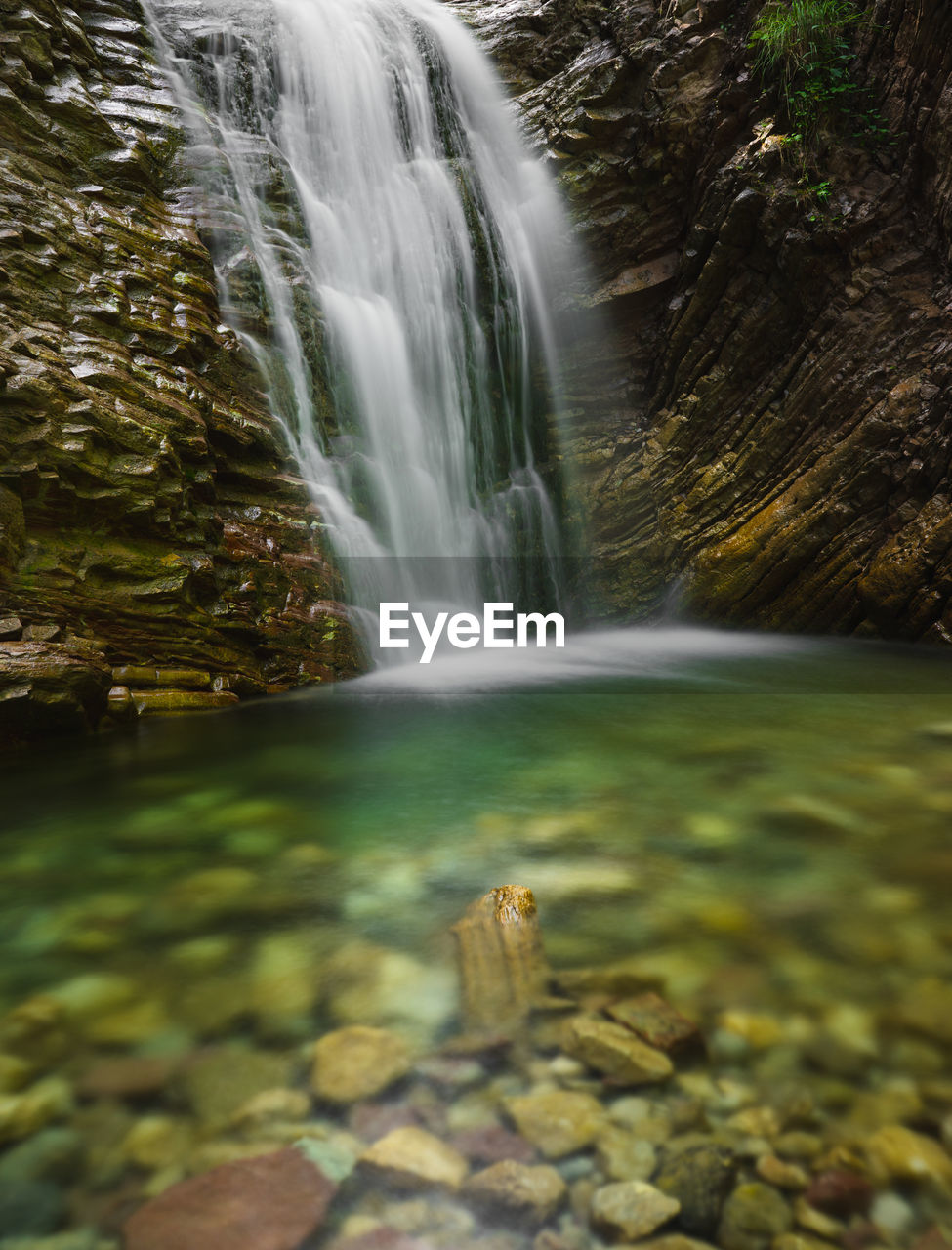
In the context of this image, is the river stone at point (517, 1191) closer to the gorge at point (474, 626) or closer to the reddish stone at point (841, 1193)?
the gorge at point (474, 626)

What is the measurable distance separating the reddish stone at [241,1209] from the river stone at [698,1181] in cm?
66

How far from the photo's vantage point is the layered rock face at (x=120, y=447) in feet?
17.4

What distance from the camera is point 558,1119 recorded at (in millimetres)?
1497

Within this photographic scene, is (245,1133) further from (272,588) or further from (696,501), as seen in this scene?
(696,501)

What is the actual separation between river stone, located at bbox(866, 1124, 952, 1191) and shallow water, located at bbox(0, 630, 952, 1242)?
0.05 meters

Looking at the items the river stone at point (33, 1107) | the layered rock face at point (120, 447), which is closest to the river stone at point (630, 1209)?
the river stone at point (33, 1107)

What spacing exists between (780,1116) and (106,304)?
7651 mm

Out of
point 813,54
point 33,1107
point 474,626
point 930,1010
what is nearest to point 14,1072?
point 33,1107

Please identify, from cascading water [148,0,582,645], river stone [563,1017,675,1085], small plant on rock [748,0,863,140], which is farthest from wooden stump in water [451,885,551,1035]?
small plant on rock [748,0,863,140]

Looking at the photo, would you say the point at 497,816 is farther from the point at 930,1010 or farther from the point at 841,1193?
the point at 841,1193

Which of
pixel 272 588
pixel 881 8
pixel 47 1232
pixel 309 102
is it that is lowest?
pixel 47 1232

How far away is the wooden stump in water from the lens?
6.13 ft

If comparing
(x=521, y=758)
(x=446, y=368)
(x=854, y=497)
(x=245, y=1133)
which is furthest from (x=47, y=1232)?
(x=446, y=368)

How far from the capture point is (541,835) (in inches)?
121
